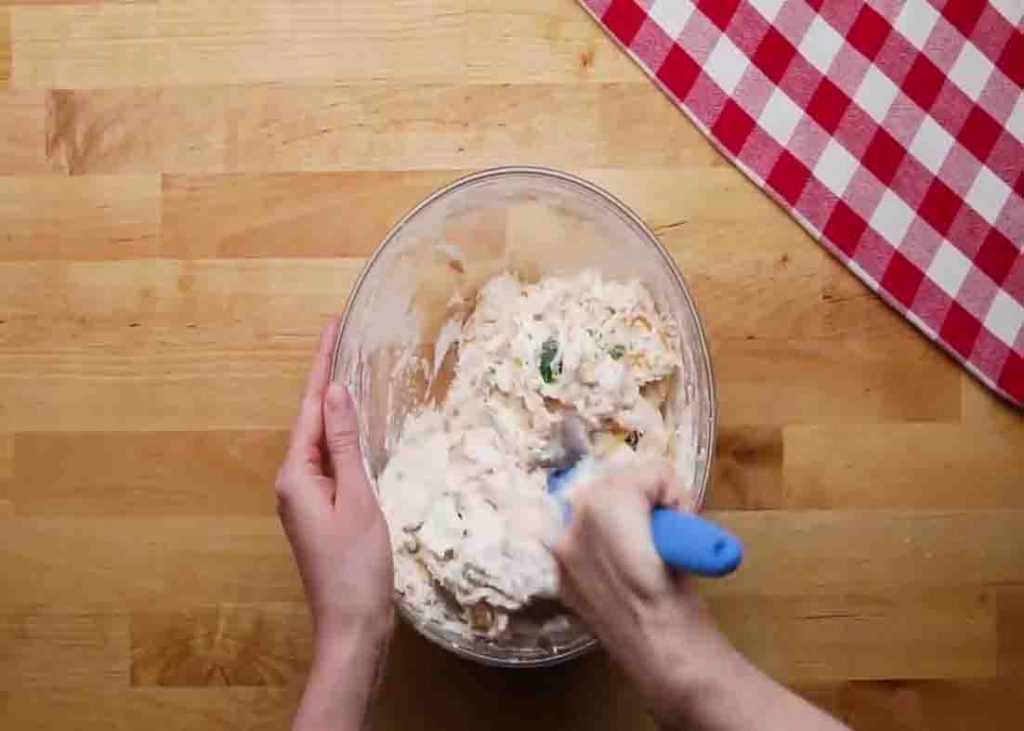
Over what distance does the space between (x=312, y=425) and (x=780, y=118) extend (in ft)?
1.40

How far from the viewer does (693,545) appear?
65 cm

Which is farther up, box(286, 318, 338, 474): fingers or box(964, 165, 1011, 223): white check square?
box(964, 165, 1011, 223): white check square

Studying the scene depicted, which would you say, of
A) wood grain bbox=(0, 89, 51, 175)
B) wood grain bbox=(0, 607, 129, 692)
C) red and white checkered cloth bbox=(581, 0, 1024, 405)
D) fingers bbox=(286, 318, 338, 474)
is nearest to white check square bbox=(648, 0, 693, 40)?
red and white checkered cloth bbox=(581, 0, 1024, 405)

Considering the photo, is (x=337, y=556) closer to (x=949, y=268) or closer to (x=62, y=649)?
(x=62, y=649)

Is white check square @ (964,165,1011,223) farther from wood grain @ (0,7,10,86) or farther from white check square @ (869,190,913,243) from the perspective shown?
wood grain @ (0,7,10,86)

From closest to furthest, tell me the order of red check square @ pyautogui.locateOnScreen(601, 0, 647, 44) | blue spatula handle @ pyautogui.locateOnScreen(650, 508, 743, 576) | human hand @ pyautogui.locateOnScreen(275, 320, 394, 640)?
blue spatula handle @ pyautogui.locateOnScreen(650, 508, 743, 576)
human hand @ pyautogui.locateOnScreen(275, 320, 394, 640)
red check square @ pyautogui.locateOnScreen(601, 0, 647, 44)

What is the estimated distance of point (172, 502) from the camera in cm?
97

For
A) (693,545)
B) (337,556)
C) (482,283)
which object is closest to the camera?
(693,545)

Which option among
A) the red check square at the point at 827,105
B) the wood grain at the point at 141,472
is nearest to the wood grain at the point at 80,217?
the wood grain at the point at 141,472

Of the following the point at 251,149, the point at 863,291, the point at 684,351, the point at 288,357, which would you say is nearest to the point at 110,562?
the point at 288,357

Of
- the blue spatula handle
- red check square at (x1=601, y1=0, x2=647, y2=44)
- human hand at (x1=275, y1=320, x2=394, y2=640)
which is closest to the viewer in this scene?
the blue spatula handle

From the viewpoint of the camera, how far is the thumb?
0.86 metres

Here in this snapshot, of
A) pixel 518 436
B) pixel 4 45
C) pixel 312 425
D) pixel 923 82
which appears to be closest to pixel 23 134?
pixel 4 45

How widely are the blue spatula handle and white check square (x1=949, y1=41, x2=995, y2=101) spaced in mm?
477
